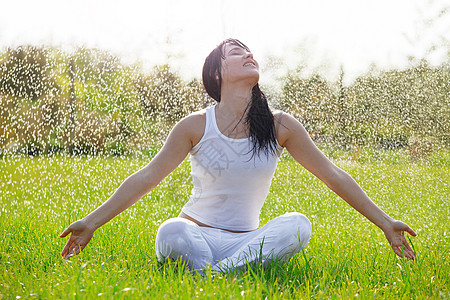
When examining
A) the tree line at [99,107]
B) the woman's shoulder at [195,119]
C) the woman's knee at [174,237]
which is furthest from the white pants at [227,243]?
the tree line at [99,107]

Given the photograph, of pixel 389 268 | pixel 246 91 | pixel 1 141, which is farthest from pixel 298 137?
pixel 1 141

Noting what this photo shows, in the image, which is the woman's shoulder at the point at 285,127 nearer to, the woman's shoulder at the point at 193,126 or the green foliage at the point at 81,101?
the woman's shoulder at the point at 193,126

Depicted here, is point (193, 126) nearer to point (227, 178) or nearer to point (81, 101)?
point (227, 178)

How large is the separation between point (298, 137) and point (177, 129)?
675 millimetres

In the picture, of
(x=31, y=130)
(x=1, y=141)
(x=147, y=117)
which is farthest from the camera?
(x=147, y=117)

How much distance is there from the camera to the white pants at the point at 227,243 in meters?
2.62

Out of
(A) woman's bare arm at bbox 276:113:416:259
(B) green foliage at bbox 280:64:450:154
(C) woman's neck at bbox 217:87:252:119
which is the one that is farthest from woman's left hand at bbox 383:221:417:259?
(B) green foliage at bbox 280:64:450:154

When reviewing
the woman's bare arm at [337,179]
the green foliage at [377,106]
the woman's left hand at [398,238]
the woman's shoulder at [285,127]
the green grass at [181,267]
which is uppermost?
the green foliage at [377,106]

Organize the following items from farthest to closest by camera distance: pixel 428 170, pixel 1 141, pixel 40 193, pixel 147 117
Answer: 1. pixel 147 117
2. pixel 1 141
3. pixel 428 170
4. pixel 40 193

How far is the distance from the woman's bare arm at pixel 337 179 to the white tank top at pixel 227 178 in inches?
6.1

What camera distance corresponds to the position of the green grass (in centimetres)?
229

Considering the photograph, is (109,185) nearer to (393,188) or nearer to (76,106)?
(393,188)

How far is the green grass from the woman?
0.14m

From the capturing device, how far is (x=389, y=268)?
9.42 ft
